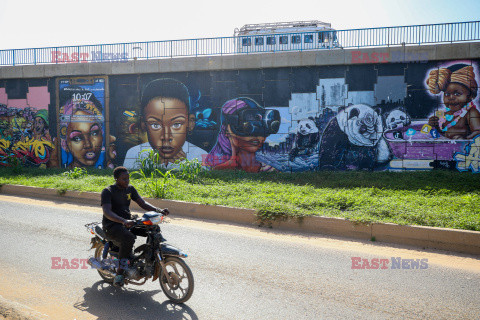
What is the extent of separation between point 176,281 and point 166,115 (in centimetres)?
1230

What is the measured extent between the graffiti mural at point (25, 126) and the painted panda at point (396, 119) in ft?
48.6

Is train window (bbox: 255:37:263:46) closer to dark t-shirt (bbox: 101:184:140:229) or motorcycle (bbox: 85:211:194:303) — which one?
dark t-shirt (bbox: 101:184:140:229)

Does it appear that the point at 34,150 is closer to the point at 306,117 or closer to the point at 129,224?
the point at 306,117

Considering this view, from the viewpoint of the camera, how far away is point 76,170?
14.5 metres

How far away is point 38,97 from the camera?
17891mm

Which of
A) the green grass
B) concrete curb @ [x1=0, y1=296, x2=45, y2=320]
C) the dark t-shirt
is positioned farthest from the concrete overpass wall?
concrete curb @ [x1=0, y1=296, x2=45, y2=320]

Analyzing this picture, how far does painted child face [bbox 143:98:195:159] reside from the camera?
617 inches

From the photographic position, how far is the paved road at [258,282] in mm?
4113

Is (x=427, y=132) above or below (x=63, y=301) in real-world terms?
above

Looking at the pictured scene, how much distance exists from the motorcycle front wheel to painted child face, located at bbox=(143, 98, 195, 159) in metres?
11.6

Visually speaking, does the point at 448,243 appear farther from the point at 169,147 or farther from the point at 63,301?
the point at 169,147

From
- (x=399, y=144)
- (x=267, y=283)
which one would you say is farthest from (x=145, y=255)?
(x=399, y=144)

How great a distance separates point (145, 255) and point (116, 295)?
0.72m

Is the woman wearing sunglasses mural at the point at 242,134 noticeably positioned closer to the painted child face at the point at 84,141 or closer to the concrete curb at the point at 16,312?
the painted child face at the point at 84,141
